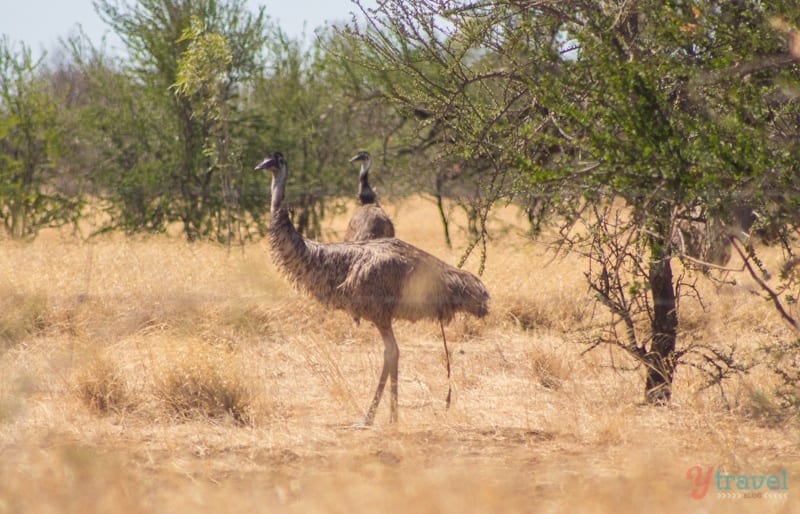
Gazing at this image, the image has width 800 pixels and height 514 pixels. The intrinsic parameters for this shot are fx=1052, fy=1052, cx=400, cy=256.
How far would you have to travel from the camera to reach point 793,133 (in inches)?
204

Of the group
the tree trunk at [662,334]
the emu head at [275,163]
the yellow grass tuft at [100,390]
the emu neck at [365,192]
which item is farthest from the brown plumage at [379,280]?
the emu neck at [365,192]

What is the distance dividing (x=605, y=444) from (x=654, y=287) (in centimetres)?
138

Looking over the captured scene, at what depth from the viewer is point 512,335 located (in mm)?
8797

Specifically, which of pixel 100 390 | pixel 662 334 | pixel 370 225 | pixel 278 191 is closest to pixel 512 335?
pixel 370 225

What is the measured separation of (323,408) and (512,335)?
2650mm

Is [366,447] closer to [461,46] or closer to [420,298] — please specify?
[420,298]

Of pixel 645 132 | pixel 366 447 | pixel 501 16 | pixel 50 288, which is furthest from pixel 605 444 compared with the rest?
pixel 50 288

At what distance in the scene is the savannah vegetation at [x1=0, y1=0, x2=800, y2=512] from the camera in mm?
4480

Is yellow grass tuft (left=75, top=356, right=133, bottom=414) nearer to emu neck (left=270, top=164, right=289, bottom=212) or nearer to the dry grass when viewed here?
the dry grass

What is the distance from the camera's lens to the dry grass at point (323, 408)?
4.15m

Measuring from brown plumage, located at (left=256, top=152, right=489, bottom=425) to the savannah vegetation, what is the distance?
267 millimetres

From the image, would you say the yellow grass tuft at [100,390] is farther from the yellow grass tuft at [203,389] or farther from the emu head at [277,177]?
the emu head at [277,177]

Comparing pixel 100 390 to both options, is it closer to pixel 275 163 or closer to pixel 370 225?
pixel 275 163

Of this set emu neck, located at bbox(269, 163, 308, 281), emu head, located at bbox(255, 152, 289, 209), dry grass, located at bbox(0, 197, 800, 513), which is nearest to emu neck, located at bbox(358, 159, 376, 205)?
dry grass, located at bbox(0, 197, 800, 513)
